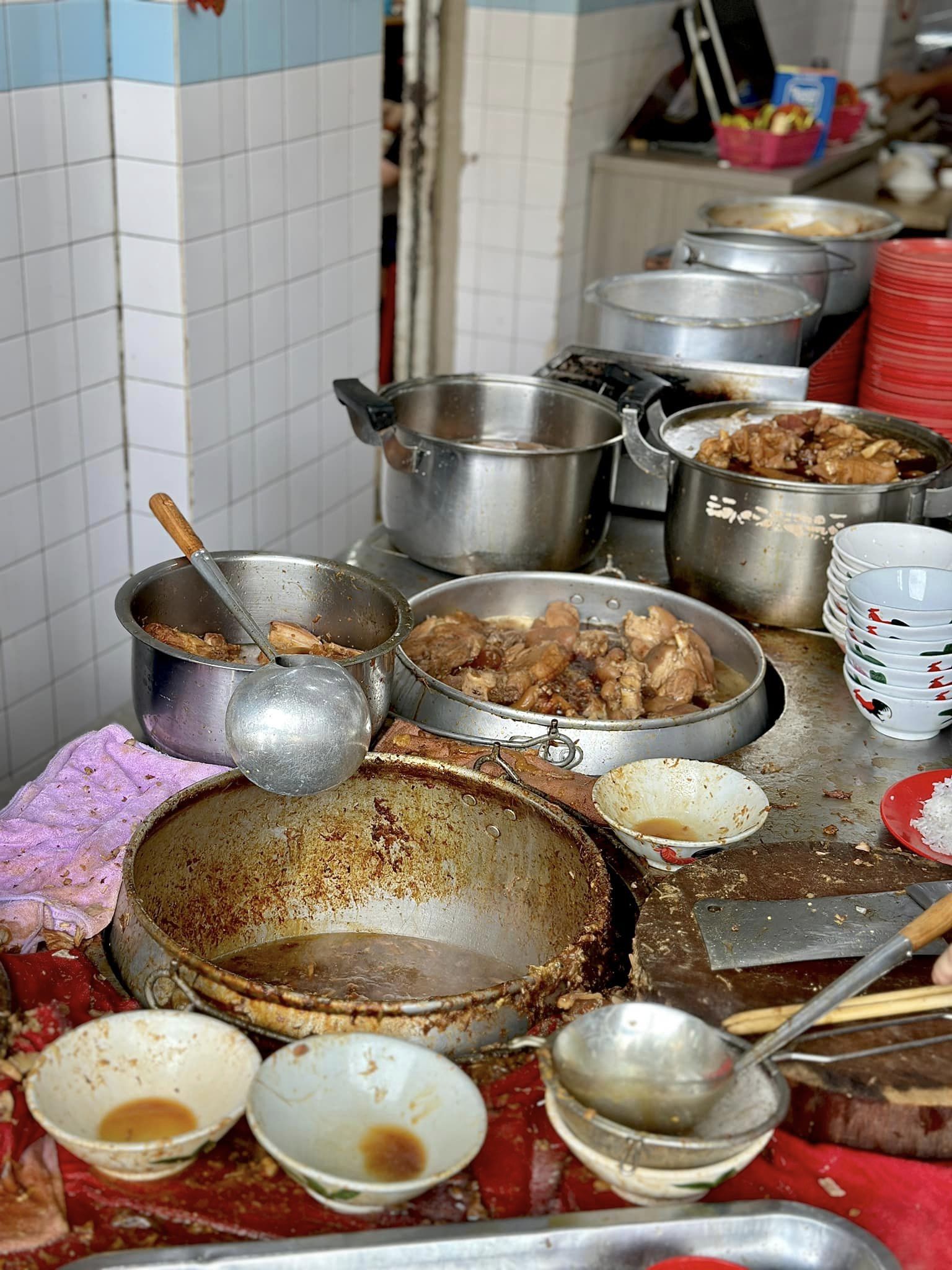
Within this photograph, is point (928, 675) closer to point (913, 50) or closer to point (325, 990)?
point (325, 990)

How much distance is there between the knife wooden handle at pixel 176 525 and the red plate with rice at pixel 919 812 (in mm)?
1050

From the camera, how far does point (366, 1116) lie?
4.27ft

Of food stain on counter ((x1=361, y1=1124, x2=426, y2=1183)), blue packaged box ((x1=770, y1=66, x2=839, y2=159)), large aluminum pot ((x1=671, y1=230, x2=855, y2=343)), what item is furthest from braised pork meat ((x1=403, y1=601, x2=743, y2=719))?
blue packaged box ((x1=770, y1=66, x2=839, y2=159))

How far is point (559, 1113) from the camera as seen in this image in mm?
1286

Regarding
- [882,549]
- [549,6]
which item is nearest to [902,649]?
[882,549]

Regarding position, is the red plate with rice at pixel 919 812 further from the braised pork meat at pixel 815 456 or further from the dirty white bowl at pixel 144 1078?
the dirty white bowl at pixel 144 1078

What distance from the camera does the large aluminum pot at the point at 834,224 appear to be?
12.6 feet

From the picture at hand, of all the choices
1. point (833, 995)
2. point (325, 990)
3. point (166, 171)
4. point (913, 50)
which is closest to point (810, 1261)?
point (833, 995)

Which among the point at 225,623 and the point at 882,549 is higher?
the point at 882,549

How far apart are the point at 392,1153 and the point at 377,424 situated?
4.62ft

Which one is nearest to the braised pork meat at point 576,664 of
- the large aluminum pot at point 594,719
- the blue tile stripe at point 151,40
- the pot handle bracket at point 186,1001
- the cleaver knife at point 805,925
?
the large aluminum pot at point 594,719

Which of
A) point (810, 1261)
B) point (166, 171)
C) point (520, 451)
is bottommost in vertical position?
point (810, 1261)

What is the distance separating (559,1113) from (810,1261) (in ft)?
0.88

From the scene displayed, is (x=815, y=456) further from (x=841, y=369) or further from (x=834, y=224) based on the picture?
(x=834, y=224)
